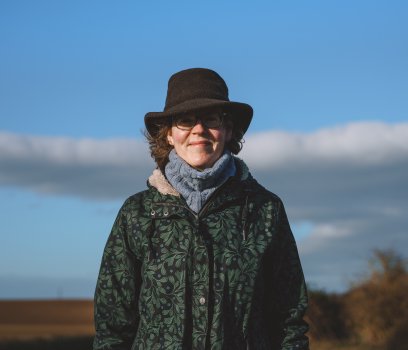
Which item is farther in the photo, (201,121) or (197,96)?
(197,96)

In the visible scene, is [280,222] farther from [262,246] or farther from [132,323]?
[132,323]

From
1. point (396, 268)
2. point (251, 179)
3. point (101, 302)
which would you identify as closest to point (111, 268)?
point (101, 302)

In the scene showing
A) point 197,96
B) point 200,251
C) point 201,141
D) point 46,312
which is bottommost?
point 200,251

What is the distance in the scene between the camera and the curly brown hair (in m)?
4.60

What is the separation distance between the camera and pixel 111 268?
452 centimetres

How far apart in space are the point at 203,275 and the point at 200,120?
0.68m

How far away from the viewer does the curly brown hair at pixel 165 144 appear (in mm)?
4598

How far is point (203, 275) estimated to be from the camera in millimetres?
4270

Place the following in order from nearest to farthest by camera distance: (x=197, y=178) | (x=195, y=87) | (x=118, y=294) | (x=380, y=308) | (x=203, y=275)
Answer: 1. (x=203, y=275)
2. (x=197, y=178)
3. (x=118, y=294)
4. (x=195, y=87)
5. (x=380, y=308)

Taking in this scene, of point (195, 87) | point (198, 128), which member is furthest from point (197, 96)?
point (198, 128)

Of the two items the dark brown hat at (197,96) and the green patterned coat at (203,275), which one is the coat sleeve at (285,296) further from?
the dark brown hat at (197,96)

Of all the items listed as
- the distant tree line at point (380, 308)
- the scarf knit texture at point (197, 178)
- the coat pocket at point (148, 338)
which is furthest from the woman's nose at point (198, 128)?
the distant tree line at point (380, 308)

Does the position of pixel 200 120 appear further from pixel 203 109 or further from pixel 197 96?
pixel 197 96

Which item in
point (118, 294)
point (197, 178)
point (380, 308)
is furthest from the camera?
point (380, 308)
